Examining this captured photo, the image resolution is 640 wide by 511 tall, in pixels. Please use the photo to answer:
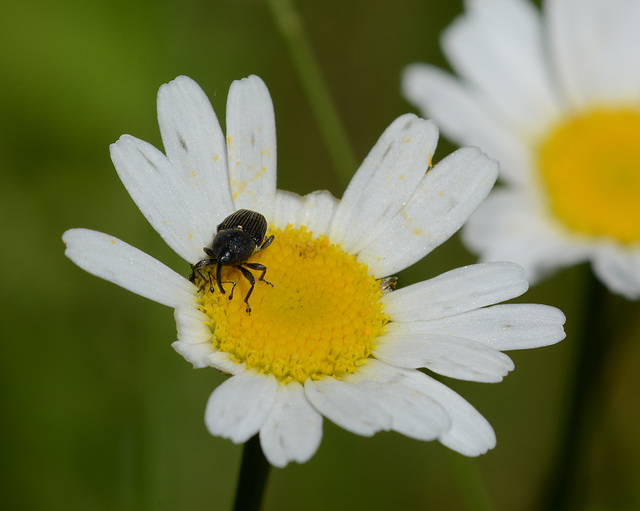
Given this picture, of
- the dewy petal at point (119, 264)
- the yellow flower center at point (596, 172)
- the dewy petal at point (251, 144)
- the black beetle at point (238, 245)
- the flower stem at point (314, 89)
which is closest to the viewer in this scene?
the dewy petal at point (119, 264)

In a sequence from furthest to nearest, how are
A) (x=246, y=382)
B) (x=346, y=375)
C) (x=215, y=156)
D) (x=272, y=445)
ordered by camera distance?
1. (x=215, y=156)
2. (x=346, y=375)
3. (x=246, y=382)
4. (x=272, y=445)

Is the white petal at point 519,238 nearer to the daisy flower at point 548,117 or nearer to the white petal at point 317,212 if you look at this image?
the daisy flower at point 548,117

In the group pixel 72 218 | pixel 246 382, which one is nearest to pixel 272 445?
pixel 246 382

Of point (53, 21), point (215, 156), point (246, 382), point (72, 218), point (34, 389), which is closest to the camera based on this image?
point (246, 382)

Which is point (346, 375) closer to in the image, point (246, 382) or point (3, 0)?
point (246, 382)

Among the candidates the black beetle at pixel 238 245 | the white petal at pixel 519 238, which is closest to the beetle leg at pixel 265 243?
the black beetle at pixel 238 245

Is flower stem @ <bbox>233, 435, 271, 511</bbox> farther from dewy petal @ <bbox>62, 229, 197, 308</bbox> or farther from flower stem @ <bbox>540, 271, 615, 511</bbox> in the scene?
flower stem @ <bbox>540, 271, 615, 511</bbox>

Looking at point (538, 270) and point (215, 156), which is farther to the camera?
point (538, 270)

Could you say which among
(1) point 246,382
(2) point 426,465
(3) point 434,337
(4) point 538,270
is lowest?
(2) point 426,465
